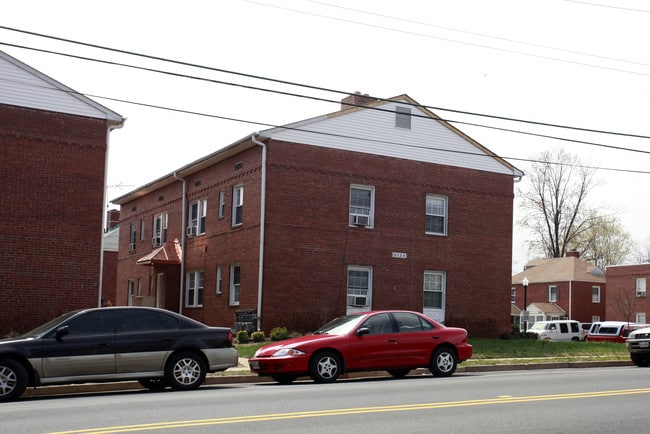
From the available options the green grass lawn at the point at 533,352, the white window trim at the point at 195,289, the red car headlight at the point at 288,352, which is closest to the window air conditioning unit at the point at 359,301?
the green grass lawn at the point at 533,352

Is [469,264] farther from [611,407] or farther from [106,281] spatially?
[106,281]

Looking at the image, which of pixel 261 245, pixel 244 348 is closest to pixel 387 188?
pixel 261 245

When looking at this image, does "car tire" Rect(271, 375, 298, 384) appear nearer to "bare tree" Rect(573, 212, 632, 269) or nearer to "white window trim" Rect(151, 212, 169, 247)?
"white window trim" Rect(151, 212, 169, 247)

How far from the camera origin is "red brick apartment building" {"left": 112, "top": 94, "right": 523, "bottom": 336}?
28.2m

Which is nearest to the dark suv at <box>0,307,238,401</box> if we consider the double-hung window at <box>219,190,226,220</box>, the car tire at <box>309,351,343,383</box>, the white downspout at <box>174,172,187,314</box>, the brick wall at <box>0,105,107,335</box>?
the car tire at <box>309,351,343,383</box>

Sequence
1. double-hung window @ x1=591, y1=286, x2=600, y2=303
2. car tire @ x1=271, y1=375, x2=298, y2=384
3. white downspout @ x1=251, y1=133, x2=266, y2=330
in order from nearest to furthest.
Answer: car tire @ x1=271, y1=375, x2=298, y2=384 < white downspout @ x1=251, y1=133, x2=266, y2=330 < double-hung window @ x1=591, y1=286, x2=600, y2=303

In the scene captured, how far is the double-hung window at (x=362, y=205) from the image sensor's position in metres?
29.6

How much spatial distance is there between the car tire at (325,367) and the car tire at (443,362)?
7.30 feet

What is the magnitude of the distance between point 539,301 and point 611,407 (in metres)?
58.1

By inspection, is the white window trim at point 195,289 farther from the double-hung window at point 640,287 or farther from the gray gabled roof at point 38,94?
the double-hung window at point 640,287

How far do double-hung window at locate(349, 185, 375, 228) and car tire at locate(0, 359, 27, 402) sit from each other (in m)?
17.3

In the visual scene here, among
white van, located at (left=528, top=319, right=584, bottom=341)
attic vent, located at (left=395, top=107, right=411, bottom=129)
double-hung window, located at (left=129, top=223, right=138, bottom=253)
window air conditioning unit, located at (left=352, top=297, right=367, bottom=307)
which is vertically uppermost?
attic vent, located at (left=395, top=107, right=411, bottom=129)

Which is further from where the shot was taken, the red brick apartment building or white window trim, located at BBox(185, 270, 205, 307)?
Result: white window trim, located at BBox(185, 270, 205, 307)

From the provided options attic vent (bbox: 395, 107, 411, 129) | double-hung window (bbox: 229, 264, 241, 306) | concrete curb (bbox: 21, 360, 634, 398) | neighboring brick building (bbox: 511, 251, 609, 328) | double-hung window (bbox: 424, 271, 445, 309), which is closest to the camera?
concrete curb (bbox: 21, 360, 634, 398)
